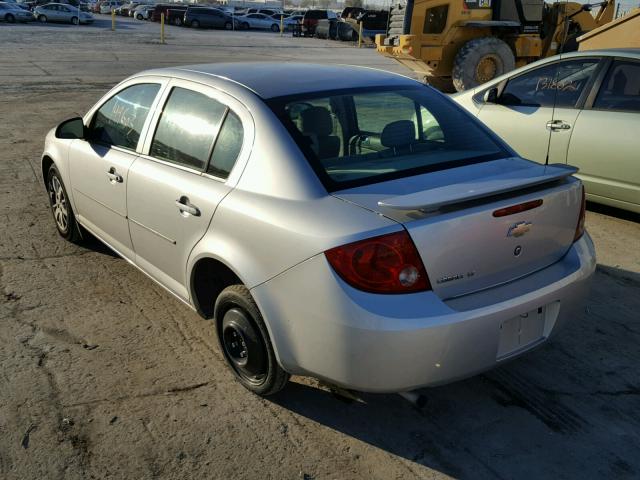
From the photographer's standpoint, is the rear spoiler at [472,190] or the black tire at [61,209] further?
the black tire at [61,209]

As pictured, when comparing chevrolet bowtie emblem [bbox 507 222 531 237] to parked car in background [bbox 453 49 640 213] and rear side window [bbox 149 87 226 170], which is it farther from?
parked car in background [bbox 453 49 640 213]

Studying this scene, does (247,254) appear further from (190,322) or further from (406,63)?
(406,63)

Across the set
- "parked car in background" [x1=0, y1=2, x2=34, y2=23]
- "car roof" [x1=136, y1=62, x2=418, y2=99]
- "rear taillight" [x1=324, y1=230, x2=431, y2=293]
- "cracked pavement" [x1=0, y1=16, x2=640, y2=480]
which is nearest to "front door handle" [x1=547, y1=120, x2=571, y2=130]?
"cracked pavement" [x1=0, y1=16, x2=640, y2=480]

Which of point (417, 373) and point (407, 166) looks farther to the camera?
point (407, 166)

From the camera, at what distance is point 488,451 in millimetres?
2828

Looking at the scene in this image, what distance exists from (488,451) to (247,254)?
4.62 feet

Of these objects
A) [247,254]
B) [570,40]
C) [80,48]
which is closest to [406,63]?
[570,40]

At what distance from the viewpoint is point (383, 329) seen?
2471mm

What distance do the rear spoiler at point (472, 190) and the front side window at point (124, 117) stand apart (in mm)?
2019

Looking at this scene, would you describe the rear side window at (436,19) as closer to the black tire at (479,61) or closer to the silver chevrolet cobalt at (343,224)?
the black tire at (479,61)

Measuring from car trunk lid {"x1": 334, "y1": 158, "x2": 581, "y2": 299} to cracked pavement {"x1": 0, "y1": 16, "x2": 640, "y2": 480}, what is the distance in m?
0.75

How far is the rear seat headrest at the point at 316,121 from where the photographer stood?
3199mm

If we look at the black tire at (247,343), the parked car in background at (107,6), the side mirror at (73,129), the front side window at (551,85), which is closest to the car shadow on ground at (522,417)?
the black tire at (247,343)

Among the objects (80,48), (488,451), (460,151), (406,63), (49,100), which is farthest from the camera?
(80,48)
